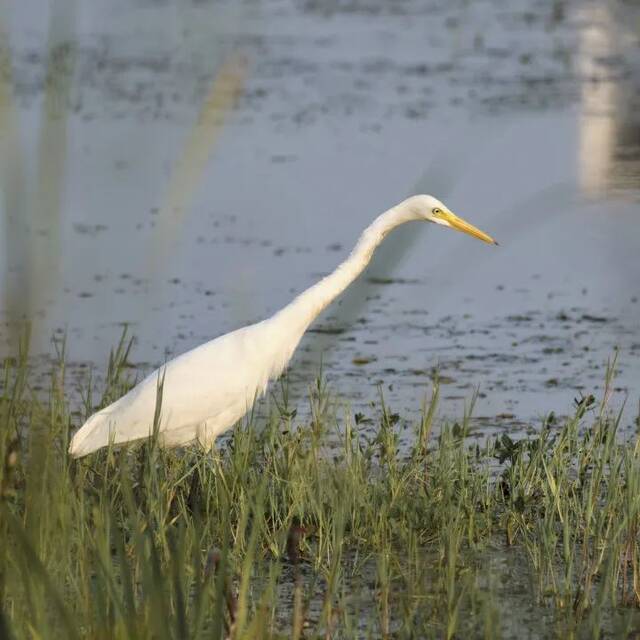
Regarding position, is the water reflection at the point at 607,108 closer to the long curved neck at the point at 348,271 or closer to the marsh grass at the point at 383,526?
the long curved neck at the point at 348,271

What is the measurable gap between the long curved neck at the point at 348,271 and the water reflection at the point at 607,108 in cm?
316

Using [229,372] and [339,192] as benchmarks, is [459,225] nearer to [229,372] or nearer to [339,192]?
[229,372]

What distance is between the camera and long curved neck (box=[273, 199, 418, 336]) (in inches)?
198

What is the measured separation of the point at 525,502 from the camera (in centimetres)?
500

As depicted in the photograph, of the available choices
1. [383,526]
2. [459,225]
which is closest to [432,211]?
[459,225]

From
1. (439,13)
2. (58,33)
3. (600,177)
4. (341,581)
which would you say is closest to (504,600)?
(341,581)

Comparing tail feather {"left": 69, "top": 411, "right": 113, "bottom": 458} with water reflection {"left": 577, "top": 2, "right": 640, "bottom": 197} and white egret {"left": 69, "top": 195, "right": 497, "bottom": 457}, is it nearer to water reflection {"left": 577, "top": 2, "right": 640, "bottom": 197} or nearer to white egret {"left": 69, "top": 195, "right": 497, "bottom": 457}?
white egret {"left": 69, "top": 195, "right": 497, "bottom": 457}

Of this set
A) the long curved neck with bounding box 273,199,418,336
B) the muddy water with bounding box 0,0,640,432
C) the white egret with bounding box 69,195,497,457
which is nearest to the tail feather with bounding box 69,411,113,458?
the white egret with bounding box 69,195,497,457

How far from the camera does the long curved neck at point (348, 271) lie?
5.04 m

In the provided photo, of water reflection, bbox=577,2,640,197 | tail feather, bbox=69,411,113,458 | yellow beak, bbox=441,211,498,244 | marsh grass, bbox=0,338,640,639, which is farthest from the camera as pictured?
water reflection, bbox=577,2,640,197

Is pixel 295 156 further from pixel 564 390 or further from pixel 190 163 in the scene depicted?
pixel 190 163

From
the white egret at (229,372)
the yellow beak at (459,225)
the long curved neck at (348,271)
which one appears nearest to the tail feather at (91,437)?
the white egret at (229,372)

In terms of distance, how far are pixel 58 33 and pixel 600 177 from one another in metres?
8.46

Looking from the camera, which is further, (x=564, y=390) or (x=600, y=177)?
(x=600, y=177)
